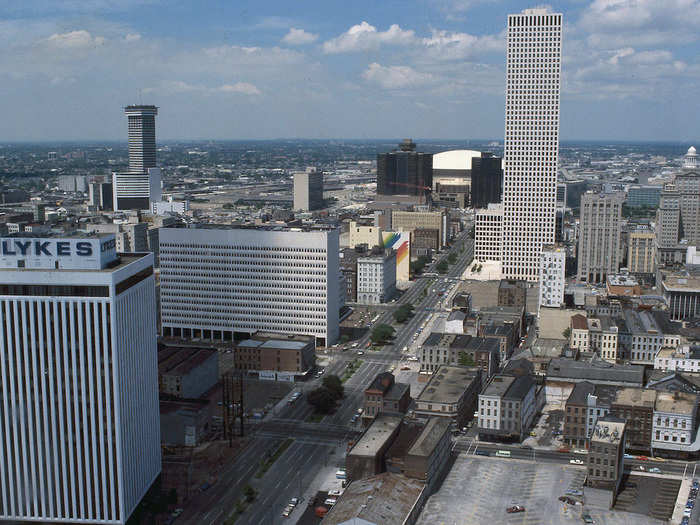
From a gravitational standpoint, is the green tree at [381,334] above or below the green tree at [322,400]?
above

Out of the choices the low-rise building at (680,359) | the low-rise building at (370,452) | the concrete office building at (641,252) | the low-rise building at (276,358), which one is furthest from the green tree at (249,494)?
the concrete office building at (641,252)

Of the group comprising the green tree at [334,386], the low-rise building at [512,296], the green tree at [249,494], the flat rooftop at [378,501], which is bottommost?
the green tree at [249,494]

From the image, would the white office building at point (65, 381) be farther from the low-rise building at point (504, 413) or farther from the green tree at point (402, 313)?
the green tree at point (402, 313)

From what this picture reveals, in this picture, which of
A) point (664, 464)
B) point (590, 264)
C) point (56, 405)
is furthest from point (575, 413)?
point (590, 264)

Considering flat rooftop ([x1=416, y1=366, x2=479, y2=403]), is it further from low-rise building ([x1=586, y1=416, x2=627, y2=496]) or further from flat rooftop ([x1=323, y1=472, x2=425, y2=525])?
flat rooftop ([x1=323, y1=472, x2=425, y2=525])

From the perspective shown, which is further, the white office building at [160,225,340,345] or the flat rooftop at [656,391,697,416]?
the white office building at [160,225,340,345]

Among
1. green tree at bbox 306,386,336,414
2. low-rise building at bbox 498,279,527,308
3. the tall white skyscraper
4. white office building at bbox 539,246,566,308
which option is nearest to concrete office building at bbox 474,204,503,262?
the tall white skyscraper
